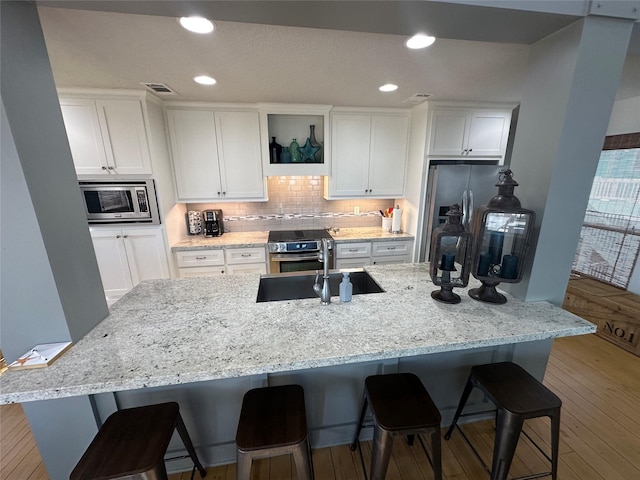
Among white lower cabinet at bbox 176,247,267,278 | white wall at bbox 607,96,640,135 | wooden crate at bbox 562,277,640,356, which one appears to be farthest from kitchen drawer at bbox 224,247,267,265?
white wall at bbox 607,96,640,135

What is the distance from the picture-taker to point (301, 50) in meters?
1.60

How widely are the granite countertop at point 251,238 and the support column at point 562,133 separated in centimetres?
183

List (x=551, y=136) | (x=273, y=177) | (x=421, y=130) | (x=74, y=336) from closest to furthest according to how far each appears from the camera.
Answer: (x=74, y=336)
(x=551, y=136)
(x=421, y=130)
(x=273, y=177)

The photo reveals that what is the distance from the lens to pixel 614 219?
9.01ft

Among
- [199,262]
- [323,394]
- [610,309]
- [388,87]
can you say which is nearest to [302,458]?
[323,394]

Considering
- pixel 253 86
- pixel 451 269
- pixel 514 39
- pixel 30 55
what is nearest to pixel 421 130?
pixel 514 39

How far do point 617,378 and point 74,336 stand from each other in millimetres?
3758

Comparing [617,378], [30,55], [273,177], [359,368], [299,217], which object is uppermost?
[30,55]

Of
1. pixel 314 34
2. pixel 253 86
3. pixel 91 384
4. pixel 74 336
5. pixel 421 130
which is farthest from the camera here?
pixel 421 130

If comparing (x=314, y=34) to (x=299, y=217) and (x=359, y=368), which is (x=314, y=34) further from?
(x=299, y=217)

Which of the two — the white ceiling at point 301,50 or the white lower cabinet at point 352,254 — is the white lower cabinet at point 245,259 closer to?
the white lower cabinet at point 352,254

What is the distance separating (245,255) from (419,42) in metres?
2.53

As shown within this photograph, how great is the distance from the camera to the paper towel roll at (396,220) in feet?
11.0

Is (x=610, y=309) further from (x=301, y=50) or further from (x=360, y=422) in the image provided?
(x=301, y=50)
